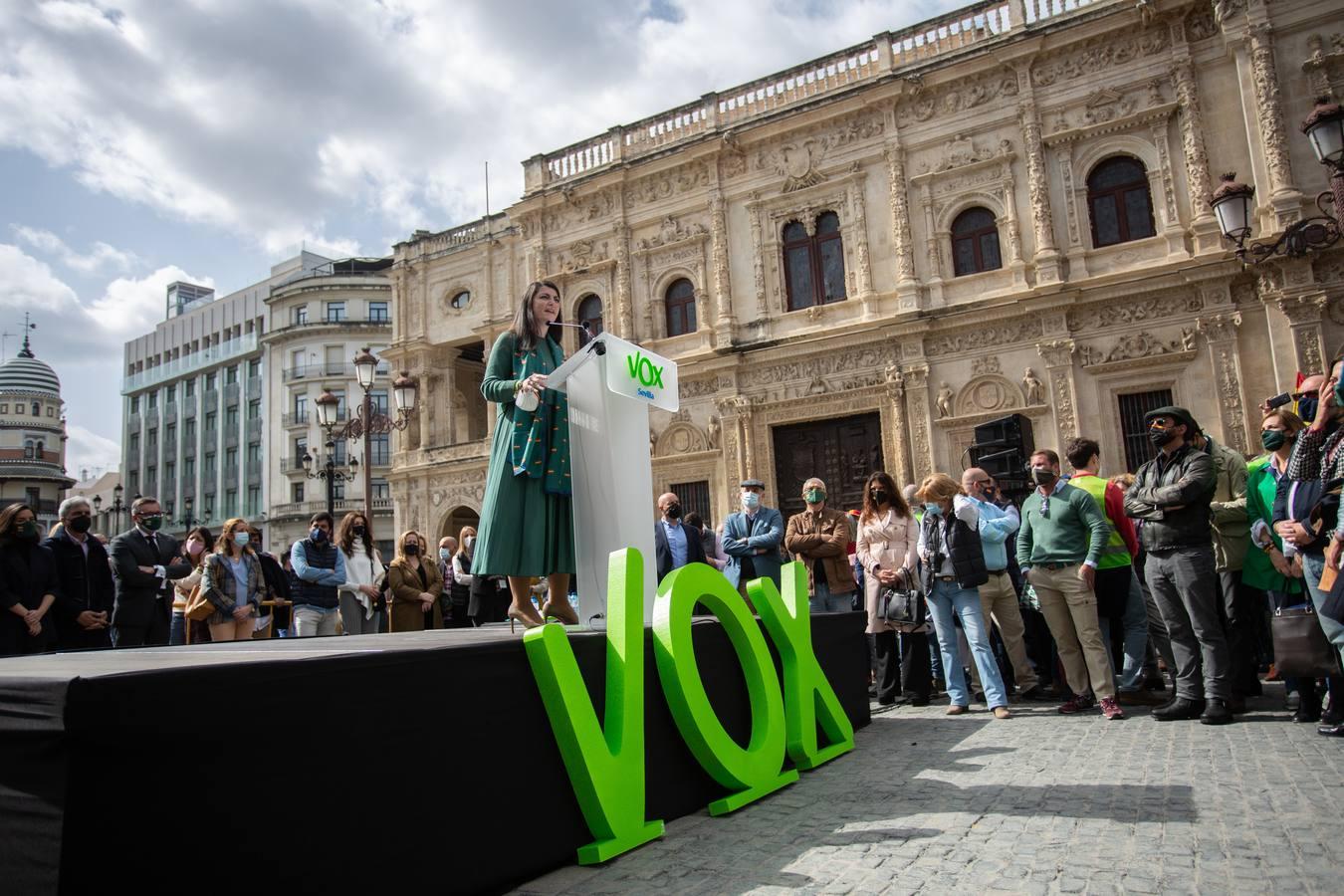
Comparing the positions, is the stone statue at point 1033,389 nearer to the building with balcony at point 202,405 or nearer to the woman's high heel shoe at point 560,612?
the woman's high heel shoe at point 560,612

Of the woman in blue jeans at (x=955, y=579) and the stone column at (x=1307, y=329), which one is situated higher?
the stone column at (x=1307, y=329)

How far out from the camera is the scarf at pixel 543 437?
14.0ft

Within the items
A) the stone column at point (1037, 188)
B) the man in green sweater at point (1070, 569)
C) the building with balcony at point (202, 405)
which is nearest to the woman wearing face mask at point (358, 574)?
the man in green sweater at point (1070, 569)

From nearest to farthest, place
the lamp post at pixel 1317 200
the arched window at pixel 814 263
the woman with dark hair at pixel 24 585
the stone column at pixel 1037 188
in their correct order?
the woman with dark hair at pixel 24 585 → the lamp post at pixel 1317 200 → the stone column at pixel 1037 188 → the arched window at pixel 814 263

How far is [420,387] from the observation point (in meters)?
25.2

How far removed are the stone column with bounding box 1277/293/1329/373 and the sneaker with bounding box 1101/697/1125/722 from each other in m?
11.9

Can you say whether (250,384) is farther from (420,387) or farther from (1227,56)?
(1227,56)

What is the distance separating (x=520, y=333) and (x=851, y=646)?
9.50ft

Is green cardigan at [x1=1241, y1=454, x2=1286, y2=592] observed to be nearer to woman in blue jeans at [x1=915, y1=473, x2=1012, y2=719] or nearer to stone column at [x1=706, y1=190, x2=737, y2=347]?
woman in blue jeans at [x1=915, y1=473, x2=1012, y2=719]

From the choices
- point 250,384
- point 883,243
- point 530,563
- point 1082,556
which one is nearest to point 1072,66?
point 883,243

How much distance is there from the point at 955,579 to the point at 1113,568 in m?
1.13

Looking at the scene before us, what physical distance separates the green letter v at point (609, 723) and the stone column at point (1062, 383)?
1490 centimetres

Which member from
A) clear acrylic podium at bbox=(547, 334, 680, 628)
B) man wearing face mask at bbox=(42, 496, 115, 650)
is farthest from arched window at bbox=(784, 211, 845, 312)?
clear acrylic podium at bbox=(547, 334, 680, 628)

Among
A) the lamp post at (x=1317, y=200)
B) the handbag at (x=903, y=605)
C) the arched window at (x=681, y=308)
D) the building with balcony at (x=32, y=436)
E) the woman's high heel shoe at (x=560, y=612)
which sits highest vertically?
the building with balcony at (x=32, y=436)
